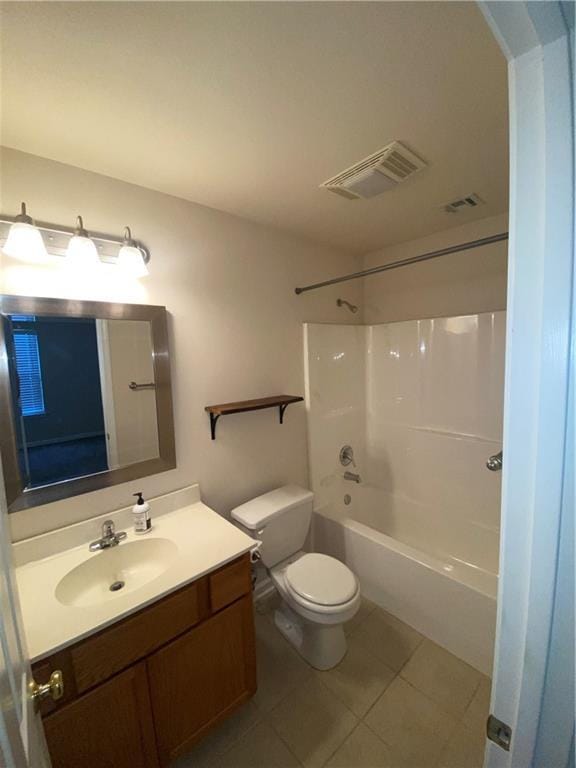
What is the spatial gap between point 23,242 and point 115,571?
1290 mm

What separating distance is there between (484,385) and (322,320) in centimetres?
116

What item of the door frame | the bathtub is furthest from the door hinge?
the bathtub

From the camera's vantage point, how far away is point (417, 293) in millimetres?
2402

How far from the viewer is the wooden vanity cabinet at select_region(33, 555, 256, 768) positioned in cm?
91

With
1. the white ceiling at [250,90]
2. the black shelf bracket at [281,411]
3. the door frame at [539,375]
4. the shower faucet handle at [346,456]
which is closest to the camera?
the door frame at [539,375]

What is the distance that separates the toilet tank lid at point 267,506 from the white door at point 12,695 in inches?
40.7

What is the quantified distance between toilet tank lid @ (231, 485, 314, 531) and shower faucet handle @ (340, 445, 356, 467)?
62cm

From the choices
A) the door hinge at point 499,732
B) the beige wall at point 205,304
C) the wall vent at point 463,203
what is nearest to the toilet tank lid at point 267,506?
the beige wall at point 205,304

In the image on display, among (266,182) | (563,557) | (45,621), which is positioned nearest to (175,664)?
(45,621)

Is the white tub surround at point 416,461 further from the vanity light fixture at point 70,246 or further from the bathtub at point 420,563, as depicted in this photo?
the vanity light fixture at point 70,246

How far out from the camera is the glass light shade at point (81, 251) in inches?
47.3

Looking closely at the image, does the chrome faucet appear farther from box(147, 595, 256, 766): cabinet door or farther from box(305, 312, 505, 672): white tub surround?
box(305, 312, 505, 672): white tub surround

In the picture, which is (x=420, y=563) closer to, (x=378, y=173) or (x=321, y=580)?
(x=321, y=580)

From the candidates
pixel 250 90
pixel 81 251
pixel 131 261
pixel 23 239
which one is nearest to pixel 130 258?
pixel 131 261
